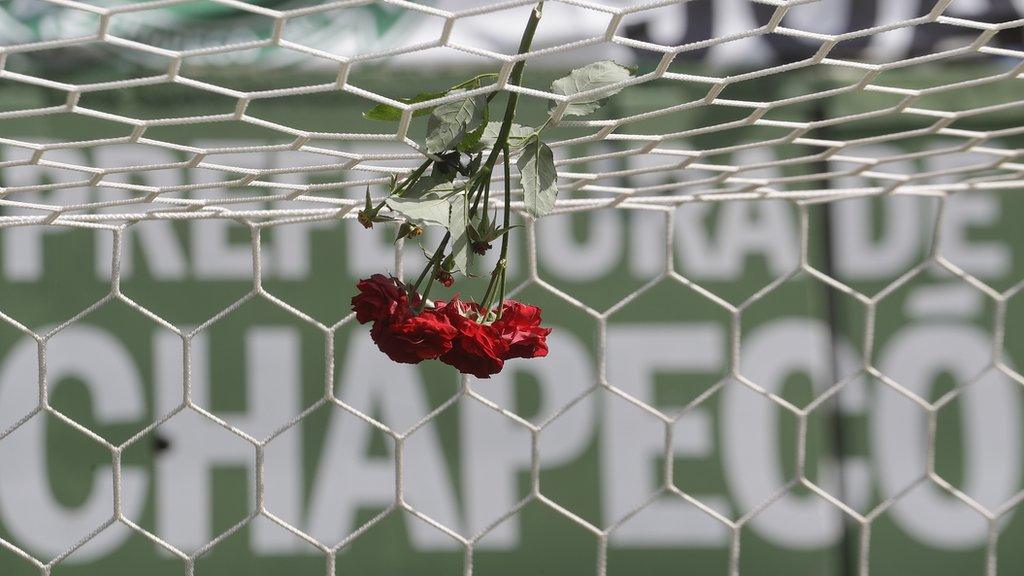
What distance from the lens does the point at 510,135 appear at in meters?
0.58

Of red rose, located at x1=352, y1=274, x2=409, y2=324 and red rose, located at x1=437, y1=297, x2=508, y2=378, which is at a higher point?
red rose, located at x1=352, y1=274, x2=409, y2=324

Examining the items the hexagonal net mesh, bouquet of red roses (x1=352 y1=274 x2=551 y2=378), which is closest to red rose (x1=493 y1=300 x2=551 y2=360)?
bouquet of red roses (x1=352 y1=274 x2=551 y2=378)

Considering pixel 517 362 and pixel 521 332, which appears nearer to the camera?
pixel 521 332

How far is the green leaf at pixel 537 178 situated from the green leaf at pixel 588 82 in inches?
1.3

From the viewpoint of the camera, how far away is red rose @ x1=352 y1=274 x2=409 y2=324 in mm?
525

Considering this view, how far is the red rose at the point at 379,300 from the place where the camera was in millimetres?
525

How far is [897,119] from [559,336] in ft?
1.61

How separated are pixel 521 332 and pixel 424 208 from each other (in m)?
0.08

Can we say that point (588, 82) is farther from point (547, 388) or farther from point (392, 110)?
point (547, 388)

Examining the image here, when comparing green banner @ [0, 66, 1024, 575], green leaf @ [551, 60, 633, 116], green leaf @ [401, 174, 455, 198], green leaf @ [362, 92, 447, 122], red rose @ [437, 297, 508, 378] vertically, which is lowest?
green banner @ [0, 66, 1024, 575]

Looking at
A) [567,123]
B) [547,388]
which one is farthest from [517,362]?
[567,123]

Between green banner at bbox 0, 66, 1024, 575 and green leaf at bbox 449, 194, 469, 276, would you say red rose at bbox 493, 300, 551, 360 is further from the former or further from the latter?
green banner at bbox 0, 66, 1024, 575

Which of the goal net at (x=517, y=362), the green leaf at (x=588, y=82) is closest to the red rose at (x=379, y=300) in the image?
the green leaf at (x=588, y=82)

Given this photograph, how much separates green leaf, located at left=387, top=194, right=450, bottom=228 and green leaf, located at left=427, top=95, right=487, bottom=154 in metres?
0.03
